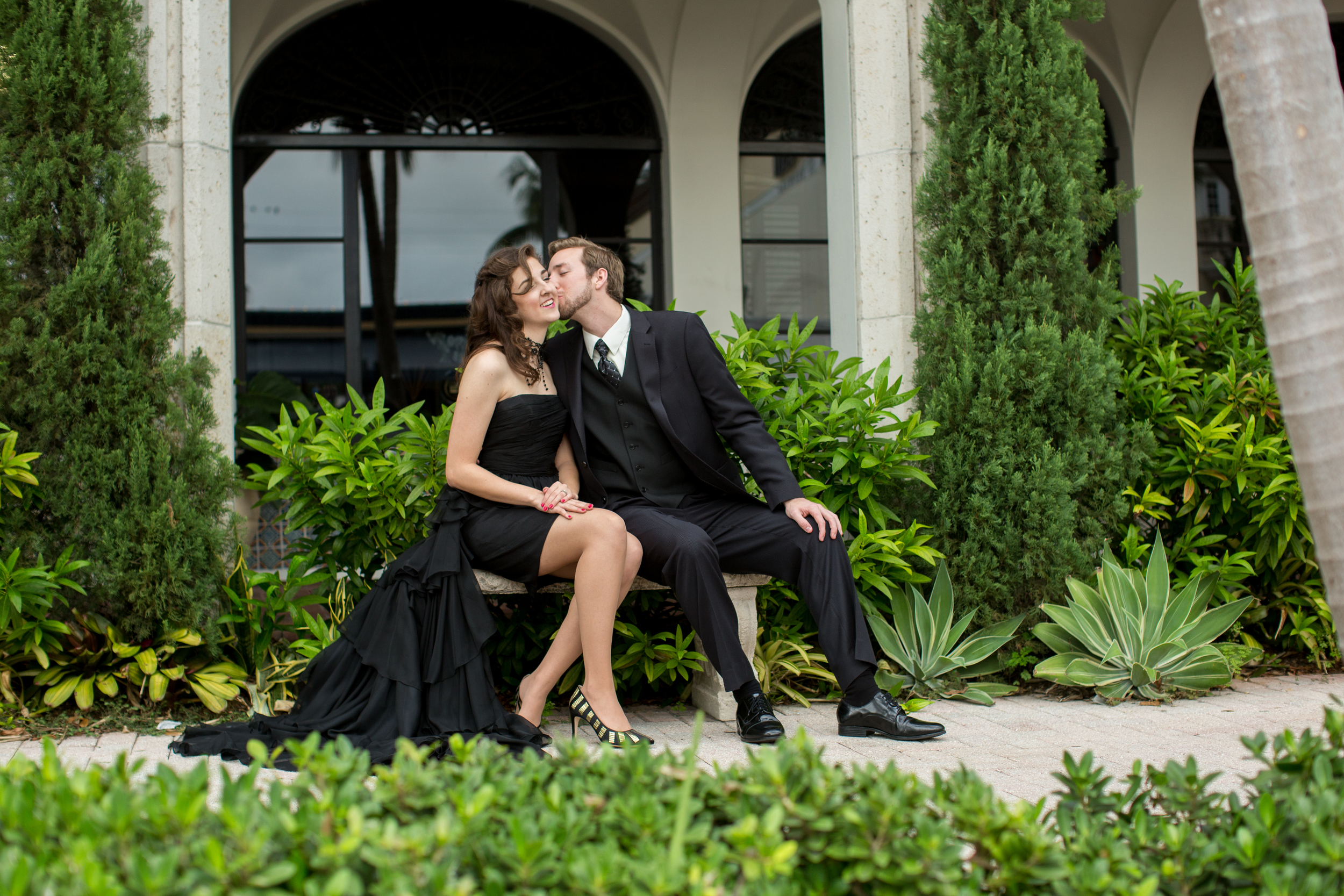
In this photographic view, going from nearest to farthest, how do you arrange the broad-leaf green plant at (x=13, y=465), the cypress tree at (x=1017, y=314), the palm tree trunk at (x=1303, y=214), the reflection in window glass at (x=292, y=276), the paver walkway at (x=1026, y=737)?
1. the palm tree trunk at (x=1303, y=214)
2. the paver walkway at (x=1026, y=737)
3. the broad-leaf green plant at (x=13, y=465)
4. the cypress tree at (x=1017, y=314)
5. the reflection in window glass at (x=292, y=276)

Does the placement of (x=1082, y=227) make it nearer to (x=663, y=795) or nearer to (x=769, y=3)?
(x=663, y=795)

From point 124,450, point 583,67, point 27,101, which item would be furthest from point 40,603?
point 583,67

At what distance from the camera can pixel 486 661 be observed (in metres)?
3.53

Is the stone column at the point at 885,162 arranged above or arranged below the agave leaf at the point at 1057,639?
above

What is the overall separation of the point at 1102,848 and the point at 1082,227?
3.53 metres

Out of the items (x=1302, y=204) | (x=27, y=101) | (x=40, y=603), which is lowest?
(x=40, y=603)

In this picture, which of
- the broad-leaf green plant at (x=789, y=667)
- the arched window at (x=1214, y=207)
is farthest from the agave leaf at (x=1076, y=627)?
the arched window at (x=1214, y=207)

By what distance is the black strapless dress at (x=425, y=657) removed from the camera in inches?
133

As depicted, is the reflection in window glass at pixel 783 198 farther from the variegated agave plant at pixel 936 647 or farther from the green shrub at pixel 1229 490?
the variegated agave plant at pixel 936 647

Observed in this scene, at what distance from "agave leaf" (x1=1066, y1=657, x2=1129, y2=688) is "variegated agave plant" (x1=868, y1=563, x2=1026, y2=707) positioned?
0.26 metres

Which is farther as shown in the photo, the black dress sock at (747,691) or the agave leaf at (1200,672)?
the agave leaf at (1200,672)

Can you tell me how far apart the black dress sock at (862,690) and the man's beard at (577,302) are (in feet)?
5.57

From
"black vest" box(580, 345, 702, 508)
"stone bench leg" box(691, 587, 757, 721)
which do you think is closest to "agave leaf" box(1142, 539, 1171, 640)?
"stone bench leg" box(691, 587, 757, 721)

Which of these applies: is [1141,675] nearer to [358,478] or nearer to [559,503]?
[559,503]
